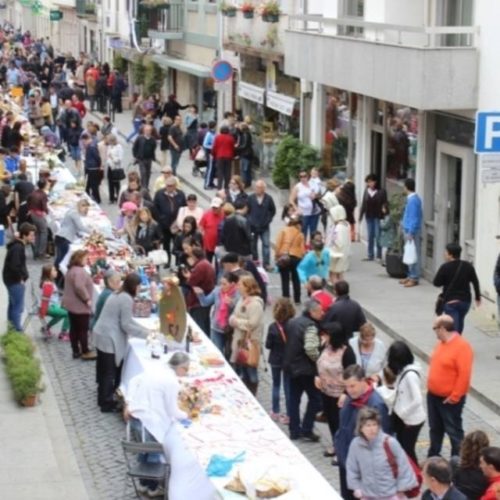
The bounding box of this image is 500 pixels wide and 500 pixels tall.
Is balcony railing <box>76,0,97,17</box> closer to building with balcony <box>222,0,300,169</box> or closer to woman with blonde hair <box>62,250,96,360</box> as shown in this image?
building with balcony <box>222,0,300,169</box>

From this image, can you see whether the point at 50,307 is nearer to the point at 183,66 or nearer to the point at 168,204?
the point at 168,204

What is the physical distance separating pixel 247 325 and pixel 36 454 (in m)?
2.55

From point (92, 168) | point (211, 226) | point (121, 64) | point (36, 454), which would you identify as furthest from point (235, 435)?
point (121, 64)

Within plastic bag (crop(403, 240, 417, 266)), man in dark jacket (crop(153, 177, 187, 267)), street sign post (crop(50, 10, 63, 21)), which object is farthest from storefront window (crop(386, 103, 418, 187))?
street sign post (crop(50, 10, 63, 21))

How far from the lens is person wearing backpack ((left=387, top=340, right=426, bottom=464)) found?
41.9 ft

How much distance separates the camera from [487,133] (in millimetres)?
15891

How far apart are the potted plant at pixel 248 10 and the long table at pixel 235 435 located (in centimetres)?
2047

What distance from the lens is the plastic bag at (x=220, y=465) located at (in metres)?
11.7

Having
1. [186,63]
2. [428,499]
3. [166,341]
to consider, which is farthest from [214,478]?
[186,63]

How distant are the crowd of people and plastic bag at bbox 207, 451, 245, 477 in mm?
939

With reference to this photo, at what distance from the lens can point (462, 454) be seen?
34.9 feet

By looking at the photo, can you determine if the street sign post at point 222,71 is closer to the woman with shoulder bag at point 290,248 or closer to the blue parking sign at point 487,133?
the woman with shoulder bag at point 290,248

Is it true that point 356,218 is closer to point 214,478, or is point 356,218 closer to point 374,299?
point 374,299

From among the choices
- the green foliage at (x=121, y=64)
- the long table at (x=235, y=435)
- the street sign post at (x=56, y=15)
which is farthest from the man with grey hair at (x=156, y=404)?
the street sign post at (x=56, y=15)
